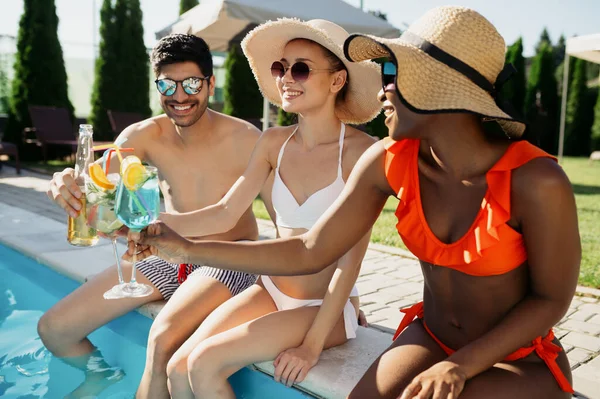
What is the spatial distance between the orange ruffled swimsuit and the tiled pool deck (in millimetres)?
859

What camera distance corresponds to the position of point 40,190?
10.4m

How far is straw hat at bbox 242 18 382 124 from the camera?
2.95 metres

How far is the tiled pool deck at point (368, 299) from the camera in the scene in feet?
8.90

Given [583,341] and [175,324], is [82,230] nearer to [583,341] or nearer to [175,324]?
[175,324]

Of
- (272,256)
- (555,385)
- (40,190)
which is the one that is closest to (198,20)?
(40,190)

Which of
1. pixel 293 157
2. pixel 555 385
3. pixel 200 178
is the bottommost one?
pixel 555 385

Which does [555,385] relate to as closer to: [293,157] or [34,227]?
[293,157]

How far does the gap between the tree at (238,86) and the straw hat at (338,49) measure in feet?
42.1

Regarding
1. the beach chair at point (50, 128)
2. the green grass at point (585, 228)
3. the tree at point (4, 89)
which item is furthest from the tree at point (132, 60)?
the green grass at point (585, 228)

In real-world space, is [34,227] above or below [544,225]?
below

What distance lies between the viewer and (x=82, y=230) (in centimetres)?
266

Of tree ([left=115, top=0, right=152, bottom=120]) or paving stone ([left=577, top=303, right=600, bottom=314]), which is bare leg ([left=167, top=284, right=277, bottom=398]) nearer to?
paving stone ([left=577, top=303, right=600, bottom=314])

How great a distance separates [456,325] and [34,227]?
5.61 m

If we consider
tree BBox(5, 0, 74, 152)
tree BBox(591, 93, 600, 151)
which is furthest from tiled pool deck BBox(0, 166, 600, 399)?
tree BBox(591, 93, 600, 151)
